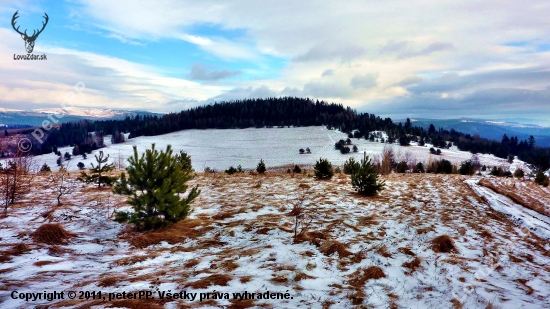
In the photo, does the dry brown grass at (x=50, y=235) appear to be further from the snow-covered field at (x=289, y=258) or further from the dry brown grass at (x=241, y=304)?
the dry brown grass at (x=241, y=304)

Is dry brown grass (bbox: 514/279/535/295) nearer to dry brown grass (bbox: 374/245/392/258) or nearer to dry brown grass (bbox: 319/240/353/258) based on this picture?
dry brown grass (bbox: 374/245/392/258)

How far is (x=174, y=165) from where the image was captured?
855cm

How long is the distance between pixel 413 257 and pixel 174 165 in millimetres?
7763

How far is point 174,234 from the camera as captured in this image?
7.93m

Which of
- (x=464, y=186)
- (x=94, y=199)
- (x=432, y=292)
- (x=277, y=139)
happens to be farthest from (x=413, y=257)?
(x=277, y=139)

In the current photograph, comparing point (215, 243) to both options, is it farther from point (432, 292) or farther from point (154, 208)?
point (432, 292)

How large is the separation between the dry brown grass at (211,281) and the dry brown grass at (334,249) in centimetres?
279

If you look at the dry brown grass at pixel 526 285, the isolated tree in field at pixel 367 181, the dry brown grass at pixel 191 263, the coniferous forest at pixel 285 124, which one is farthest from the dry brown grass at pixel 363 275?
the coniferous forest at pixel 285 124

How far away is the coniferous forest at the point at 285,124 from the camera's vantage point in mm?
126125

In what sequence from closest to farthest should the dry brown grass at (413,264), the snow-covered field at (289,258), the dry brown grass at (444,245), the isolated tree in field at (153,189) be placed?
the snow-covered field at (289,258), the dry brown grass at (413,264), the dry brown grass at (444,245), the isolated tree in field at (153,189)

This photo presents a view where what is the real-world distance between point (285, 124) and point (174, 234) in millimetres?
161738

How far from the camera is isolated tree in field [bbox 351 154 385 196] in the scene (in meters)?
14.0

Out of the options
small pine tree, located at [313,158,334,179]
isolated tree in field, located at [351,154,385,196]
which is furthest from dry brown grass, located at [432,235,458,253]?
small pine tree, located at [313,158,334,179]

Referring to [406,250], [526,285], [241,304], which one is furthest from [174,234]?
[526,285]
